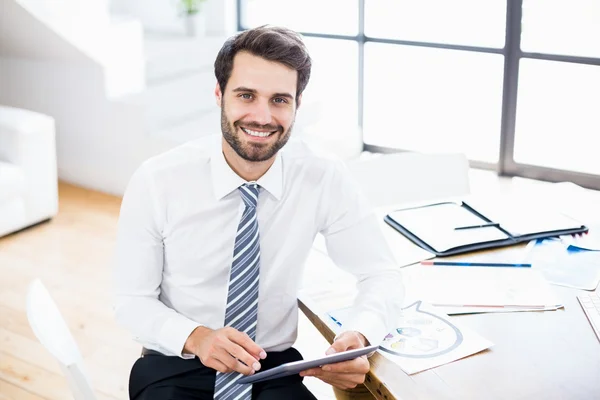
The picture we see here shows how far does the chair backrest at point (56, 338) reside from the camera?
1575mm

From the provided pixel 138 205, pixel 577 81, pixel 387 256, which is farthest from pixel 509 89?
pixel 138 205

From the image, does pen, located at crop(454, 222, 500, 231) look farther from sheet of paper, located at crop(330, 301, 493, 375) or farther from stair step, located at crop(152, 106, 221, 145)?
stair step, located at crop(152, 106, 221, 145)

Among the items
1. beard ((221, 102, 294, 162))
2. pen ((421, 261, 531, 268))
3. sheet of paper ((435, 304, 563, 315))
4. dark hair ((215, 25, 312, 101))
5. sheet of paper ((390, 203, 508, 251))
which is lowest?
sheet of paper ((435, 304, 563, 315))

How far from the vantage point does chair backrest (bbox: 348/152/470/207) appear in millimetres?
2737

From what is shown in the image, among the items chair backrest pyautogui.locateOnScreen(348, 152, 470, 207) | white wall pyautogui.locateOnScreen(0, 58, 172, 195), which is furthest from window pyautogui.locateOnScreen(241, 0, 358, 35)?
chair backrest pyautogui.locateOnScreen(348, 152, 470, 207)

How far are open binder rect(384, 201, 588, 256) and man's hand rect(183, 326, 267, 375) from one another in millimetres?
638

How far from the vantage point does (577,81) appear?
6219 millimetres

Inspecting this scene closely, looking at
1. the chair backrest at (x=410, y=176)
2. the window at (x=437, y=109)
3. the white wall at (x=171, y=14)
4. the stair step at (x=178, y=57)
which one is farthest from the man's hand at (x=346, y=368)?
the white wall at (x=171, y=14)

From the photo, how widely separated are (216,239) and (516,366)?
2.54 feet

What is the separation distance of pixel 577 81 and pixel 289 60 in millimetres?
4823

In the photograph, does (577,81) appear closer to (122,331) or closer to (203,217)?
(122,331)

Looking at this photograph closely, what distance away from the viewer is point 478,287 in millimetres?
1963

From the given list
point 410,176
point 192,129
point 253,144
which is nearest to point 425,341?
point 253,144

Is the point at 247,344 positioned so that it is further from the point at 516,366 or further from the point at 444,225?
the point at 444,225
